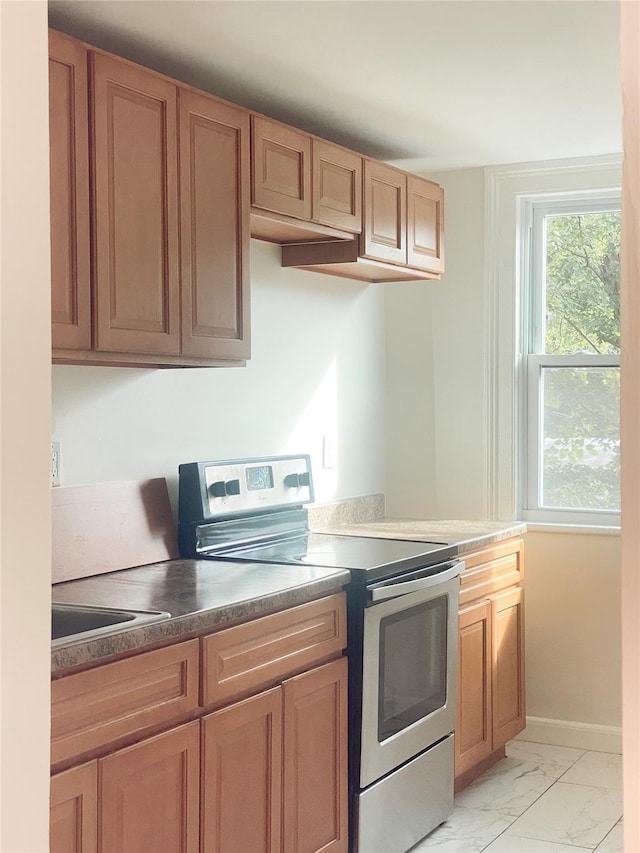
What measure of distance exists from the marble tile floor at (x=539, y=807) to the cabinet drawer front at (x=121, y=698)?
53.2 inches

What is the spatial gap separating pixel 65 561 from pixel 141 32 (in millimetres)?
1347

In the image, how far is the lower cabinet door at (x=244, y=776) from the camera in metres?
2.19

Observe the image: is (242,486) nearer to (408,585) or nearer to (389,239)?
(408,585)

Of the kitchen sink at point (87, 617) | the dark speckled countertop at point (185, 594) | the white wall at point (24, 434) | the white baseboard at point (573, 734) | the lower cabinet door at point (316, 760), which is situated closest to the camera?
the white wall at point (24, 434)

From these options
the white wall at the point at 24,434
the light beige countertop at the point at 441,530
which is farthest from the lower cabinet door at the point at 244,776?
the white wall at the point at 24,434

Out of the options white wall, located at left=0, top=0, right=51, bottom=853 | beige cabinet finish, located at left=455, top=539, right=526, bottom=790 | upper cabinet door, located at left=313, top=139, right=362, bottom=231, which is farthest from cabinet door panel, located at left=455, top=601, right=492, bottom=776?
white wall, located at left=0, top=0, right=51, bottom=853

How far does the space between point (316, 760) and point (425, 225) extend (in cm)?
205

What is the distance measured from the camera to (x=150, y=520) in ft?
9.34

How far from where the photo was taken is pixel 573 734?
3.99 m

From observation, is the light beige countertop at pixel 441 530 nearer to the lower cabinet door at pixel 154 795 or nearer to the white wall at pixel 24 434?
the lower cabinet door at pixel 154 795

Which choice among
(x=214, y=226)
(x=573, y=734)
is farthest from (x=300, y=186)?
(x=573, y=734)

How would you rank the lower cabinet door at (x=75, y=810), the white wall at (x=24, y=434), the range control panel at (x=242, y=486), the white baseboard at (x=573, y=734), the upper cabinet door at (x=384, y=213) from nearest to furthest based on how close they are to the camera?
the white wall at (x=24, y=434) < the lower cabinet door at (x=75, y=810) < the range control panel at (x=242, y=486) < the upper cabinet door at (x=384, y=213) < the white baseboard at (x=573, y=734)

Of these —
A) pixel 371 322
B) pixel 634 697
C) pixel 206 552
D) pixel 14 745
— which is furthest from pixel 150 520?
pixel 634 697

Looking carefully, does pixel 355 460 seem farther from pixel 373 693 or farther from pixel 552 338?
pixel 373 693
